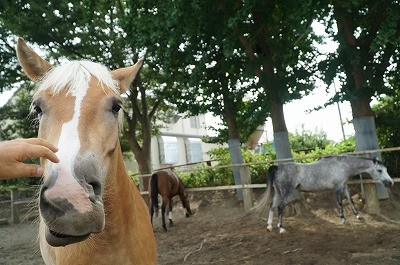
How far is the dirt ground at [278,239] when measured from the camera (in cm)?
533

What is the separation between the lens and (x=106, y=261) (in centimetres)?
216

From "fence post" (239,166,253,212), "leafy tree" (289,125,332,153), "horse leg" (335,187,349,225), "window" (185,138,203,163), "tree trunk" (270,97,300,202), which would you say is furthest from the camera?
"window" (185,138,203,163)

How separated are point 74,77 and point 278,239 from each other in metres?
5.72

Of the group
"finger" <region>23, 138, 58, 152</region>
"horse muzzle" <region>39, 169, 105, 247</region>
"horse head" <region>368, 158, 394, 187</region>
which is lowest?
"horse head" <region>368, 158, 394, 187</region>

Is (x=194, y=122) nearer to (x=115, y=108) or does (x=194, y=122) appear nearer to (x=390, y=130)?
(x=390, y=130)

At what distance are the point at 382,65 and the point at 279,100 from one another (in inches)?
98.7

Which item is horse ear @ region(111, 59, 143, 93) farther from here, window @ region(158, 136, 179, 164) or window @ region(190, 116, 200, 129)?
window @ region(190, 116, 200, 129)

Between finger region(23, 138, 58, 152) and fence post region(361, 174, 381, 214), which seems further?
fence post region(361, 174, 381, 214)

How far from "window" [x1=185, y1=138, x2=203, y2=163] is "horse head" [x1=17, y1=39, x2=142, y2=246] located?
30.4 m

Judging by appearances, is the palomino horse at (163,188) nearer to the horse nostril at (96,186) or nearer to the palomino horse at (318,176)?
the palomino horse at (318,176)

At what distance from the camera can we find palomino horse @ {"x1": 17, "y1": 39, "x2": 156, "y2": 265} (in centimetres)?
147

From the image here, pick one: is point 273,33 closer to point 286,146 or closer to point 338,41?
point 338,41

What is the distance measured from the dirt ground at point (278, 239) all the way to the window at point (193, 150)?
863 inches

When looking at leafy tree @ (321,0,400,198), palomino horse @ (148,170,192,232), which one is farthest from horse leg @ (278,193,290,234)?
palomino horse @ (148,170,192,232)
